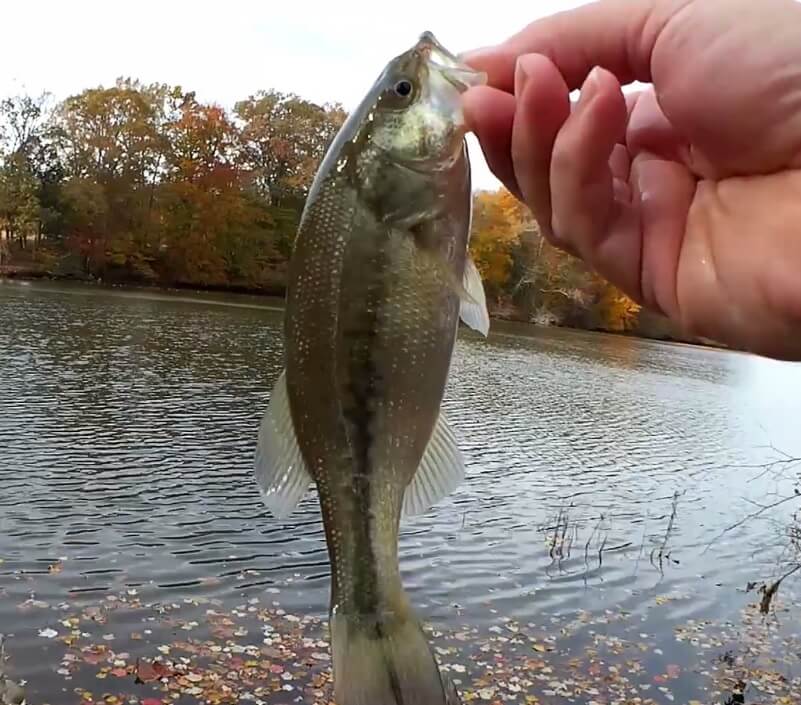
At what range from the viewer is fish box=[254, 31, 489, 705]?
214cm

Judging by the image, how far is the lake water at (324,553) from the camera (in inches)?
417

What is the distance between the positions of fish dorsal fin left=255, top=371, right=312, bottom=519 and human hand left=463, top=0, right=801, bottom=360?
2.82ft

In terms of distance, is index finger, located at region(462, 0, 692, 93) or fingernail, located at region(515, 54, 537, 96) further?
index finger, located at region(462, 0, 692, 93)

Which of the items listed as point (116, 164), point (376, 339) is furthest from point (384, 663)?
point (116, 164)

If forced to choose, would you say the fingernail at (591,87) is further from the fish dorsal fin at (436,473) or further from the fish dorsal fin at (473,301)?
the fish dorsal fin at (436,473)

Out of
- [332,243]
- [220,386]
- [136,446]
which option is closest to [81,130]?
A: [220,386]

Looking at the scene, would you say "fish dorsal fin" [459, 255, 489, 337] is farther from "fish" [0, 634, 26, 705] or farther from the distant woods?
the distant woods

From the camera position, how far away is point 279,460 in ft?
7.45

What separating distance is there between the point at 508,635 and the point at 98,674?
5.14 metres

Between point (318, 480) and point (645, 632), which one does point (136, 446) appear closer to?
point (645, 632)

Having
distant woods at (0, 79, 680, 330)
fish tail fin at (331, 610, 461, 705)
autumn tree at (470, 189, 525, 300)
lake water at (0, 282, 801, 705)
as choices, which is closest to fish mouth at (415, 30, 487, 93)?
fish tail fin at (331, 610, 461, 705)

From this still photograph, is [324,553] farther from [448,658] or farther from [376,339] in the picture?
[376,339]

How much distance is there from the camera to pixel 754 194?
250 centimetres

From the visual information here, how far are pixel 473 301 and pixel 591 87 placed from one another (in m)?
0.59
